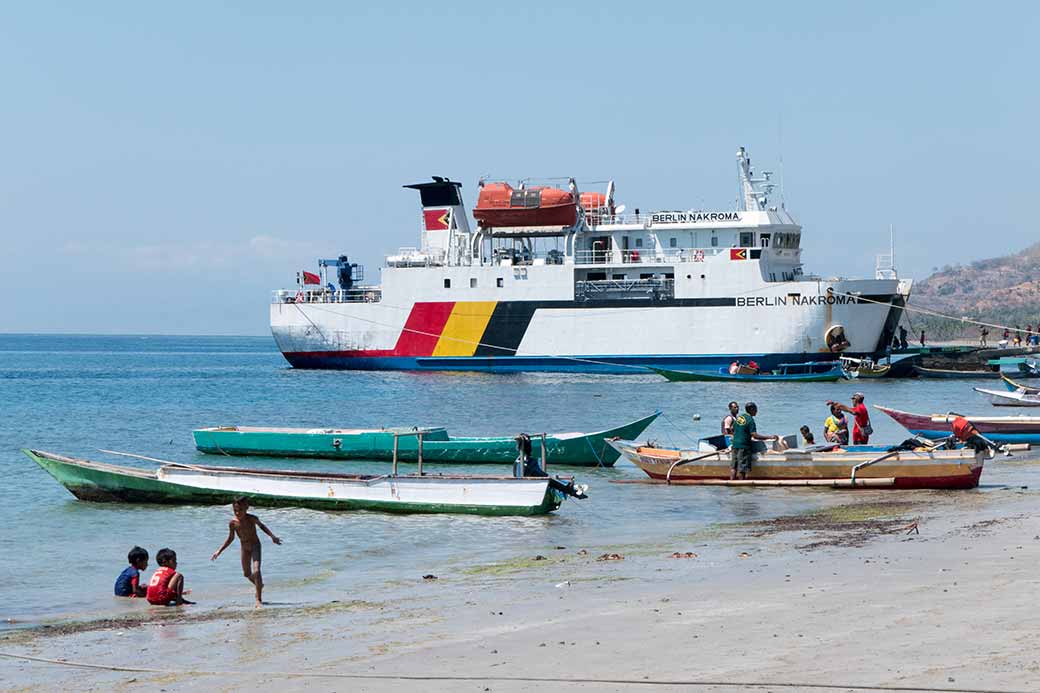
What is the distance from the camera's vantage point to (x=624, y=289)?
171ft

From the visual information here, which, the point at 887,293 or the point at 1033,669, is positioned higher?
the point at 887,293

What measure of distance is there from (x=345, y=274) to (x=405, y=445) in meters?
31.2

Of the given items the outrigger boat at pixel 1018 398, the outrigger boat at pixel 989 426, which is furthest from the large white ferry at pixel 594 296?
the outrigger boat at pixel 989 426

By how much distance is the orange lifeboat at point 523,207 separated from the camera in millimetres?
53125

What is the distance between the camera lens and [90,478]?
21.4 m

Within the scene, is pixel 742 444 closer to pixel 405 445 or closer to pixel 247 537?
pixel 405 445

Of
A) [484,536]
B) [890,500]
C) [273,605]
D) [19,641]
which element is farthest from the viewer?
[890,500]

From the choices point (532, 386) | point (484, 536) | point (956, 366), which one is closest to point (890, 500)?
point (484, 536)

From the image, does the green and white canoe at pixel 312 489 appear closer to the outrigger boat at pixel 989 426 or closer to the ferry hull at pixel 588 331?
the outrigger boat at pixel 989 426

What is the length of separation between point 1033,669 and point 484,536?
10.3m

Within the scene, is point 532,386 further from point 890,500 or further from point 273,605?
point 273,605

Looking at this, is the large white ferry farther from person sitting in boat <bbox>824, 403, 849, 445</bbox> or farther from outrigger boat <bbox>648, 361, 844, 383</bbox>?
person sitting in boat <bbox>824, 403, 849, 445</bbox>

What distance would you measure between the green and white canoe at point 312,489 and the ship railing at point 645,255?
1297 inches

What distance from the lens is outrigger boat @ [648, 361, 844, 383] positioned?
159ft
